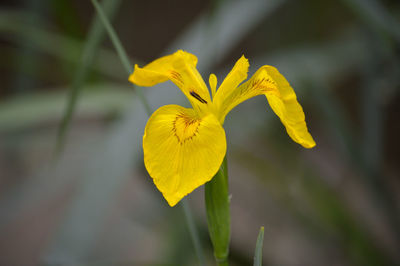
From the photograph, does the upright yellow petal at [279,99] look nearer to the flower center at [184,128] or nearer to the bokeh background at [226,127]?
the flower center at [184,128]

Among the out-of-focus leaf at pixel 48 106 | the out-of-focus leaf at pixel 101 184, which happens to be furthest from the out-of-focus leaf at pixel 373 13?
the out-of-focus leaf at pixel 48 106

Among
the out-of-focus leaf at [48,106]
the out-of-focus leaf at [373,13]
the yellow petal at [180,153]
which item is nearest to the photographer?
the yellow petal at [180,153]

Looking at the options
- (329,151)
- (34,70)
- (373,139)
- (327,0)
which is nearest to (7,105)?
(34,70)

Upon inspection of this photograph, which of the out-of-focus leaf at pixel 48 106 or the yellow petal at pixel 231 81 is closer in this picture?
the yellow petal at pixel 231 81

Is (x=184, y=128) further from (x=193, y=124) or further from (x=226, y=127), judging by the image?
(x=226, y=127)

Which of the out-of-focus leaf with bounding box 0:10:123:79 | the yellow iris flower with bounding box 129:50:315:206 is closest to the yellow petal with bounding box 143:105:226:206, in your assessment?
the yellow iris flower with bounding box 129:50:315:206

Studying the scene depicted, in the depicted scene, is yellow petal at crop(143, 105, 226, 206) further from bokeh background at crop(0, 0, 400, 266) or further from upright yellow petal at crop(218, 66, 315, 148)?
bokeh background at crop(0, 0, 400, 266)

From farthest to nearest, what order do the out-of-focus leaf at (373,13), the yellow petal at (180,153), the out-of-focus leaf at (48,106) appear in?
the out-of-focus leaf at (48,106) < the out-of-focus leaf at (373,13) < the yellow petal at (180,153)

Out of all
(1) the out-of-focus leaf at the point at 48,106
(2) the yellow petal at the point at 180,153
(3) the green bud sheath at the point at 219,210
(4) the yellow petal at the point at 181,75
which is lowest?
(3) the green bud sheath at the point at 219,210
